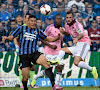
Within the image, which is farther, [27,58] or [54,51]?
[54,51]

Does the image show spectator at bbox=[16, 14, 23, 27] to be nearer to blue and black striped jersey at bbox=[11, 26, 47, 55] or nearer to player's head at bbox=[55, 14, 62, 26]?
player's head at bbox=[55, 14, 62, 26]

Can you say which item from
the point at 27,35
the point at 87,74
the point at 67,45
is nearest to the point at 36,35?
the point at 27,35

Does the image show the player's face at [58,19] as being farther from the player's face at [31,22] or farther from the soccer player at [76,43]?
the player's face at [31,22]

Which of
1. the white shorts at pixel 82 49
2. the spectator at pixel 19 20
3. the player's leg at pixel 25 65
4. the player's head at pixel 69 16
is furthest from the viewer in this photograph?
the spectator at pixel 19 20

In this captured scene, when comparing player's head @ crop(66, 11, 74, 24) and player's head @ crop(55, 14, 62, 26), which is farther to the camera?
player's head @ crop(55, 14, 62, 26)

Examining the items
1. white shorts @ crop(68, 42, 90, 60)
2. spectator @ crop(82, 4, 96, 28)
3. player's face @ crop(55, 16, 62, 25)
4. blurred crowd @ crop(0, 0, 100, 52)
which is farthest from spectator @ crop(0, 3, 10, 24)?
white shorts @ crop(68, 42, 90, 60)

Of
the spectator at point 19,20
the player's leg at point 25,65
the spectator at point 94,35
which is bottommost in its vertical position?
the player's leg at point 25,65

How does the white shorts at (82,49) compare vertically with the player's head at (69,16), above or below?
below

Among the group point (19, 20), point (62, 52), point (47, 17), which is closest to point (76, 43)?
point (62, 52)

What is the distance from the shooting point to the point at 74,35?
8000 mm

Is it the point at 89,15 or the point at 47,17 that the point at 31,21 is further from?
the point at 89,15

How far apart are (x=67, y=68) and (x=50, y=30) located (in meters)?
1.44

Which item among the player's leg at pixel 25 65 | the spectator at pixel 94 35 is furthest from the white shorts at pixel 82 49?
the player's leg at pixel 25 65

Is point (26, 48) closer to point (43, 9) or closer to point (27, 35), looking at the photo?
point (27, 35)
